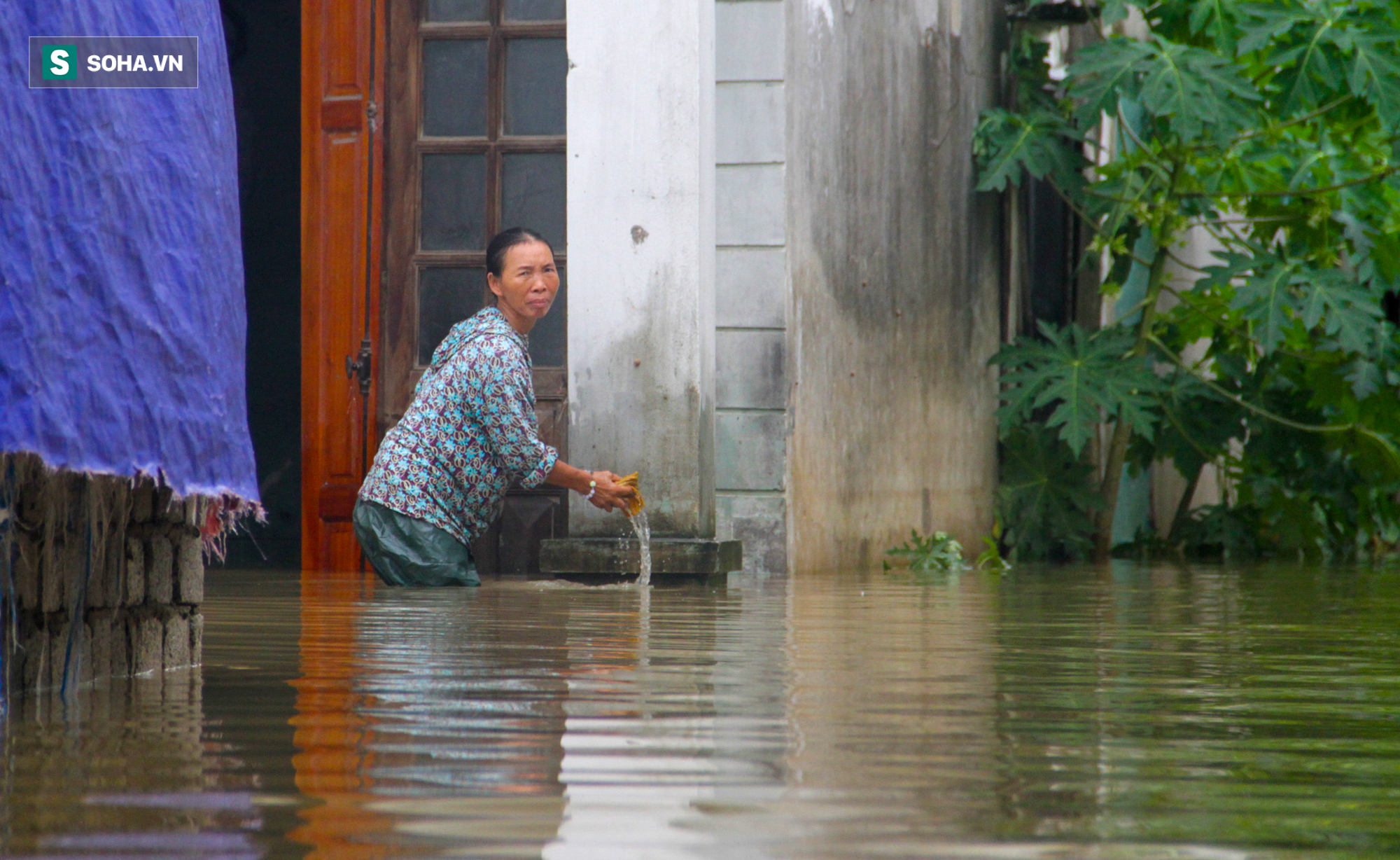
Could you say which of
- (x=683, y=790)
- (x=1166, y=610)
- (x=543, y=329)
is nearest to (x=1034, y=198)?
(x=543, y=329)

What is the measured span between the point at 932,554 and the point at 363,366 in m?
2.52

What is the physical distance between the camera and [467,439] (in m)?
5.61

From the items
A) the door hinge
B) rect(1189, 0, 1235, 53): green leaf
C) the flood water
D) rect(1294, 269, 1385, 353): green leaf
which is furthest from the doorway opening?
the flood water

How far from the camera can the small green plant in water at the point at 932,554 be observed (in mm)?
6746

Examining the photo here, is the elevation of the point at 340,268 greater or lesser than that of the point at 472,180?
lesser

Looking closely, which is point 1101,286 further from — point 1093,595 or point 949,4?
point 1093,595

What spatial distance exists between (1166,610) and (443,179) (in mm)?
3691

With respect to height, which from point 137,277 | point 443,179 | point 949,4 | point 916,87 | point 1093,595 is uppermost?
point 949,4

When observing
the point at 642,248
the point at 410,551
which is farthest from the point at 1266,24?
the point at 410,551

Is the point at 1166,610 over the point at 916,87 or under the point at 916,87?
under

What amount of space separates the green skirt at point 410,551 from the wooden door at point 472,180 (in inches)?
38.9

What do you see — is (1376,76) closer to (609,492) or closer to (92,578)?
(609,492)

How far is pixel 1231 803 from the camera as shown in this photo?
1.50m

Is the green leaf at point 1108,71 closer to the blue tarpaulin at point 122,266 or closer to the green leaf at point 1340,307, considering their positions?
the green leaf at point 1340,307
